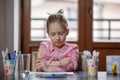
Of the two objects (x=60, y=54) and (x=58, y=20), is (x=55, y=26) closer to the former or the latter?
(x=58, y=20)

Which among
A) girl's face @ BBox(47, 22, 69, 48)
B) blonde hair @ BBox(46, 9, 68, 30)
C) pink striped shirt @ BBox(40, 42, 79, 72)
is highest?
blonde hair @ BBox(46, 9, 68, 30)

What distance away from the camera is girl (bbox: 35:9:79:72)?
1711 mm

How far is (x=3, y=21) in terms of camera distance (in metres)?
2.55

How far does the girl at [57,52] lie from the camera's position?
1711mm

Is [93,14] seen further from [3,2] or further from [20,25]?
[3,2]

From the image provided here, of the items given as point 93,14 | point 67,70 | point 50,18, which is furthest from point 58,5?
point 67,70

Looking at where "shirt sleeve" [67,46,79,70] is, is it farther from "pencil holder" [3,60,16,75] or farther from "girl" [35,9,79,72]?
"pencil holder" [3,60,16,75]

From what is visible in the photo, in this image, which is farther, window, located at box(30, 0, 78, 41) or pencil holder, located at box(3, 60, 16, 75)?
window, located at box(30, 0, 78, 41)

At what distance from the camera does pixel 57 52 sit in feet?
6.03

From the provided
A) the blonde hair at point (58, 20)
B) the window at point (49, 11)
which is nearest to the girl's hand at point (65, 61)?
the blonde hair at point (58, 20)

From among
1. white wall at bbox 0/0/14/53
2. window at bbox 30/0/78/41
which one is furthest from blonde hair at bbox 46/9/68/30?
window at bbox 30/0/78/41

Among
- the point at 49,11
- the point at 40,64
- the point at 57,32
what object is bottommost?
the point at 40,64

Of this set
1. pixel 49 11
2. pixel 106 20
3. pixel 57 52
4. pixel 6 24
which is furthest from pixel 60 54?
pixel 106 20

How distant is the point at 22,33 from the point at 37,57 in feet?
5.30
